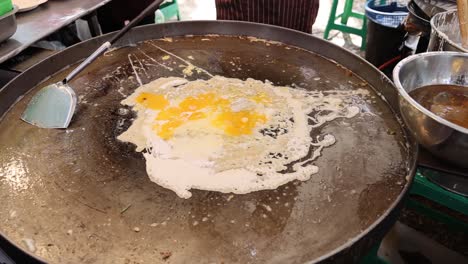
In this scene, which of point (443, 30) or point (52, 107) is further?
point (443, 30)

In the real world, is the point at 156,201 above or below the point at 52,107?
below

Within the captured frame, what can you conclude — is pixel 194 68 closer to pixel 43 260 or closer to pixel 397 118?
pixel 397 118

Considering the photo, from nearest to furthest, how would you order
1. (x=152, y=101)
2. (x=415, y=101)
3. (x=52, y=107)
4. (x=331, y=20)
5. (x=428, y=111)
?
(x=428, y=111)
(x=415, y=101)
(x=52, y=107)
(x=152, y=101)
(x=331, y=20)

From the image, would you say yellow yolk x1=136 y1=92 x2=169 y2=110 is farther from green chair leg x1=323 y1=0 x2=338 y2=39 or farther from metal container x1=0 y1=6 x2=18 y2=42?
green chair leg x1=323 y1=0 x2=338 y2=39

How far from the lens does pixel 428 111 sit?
123 cm

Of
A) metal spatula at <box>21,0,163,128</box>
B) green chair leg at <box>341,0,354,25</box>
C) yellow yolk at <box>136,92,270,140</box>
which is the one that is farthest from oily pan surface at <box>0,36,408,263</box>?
green chair leg at <box>341,0,354,25</box>

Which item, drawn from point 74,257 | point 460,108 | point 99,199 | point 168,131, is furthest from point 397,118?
point 74,257

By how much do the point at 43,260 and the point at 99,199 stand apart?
10.8 inches

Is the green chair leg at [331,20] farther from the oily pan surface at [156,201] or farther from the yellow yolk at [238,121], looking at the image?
the yellow yolk at [238,121]

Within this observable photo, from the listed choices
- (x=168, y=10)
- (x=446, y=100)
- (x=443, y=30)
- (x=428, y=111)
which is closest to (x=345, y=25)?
(x=168, y=10)

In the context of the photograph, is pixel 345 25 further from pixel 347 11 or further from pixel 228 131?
pixel 228 131

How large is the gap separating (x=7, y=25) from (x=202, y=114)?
45.6 inches

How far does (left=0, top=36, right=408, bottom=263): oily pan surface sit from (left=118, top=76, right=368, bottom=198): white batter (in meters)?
0.05

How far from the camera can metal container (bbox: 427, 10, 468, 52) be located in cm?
164
